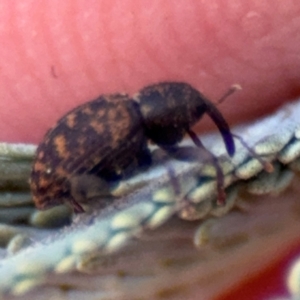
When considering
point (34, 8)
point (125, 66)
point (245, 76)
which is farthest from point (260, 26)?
point (34, 8)

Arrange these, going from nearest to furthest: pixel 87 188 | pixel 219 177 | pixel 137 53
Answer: pixel 219 177 → pixel 87 188 → pixel 137 53

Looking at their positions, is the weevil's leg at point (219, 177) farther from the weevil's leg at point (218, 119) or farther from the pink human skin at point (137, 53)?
the pink human skin at point (137, 53)

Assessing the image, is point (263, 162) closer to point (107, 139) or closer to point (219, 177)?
point (219, 177)

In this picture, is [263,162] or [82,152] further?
[82,152]

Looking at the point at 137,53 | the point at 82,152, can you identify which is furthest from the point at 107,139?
the point at 137,53

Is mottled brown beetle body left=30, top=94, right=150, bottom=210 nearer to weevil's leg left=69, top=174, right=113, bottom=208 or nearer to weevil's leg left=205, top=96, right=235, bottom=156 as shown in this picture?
weevil's leg left=69, top=174, right=113, bottom=208

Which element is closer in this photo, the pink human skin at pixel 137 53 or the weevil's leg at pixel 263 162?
the weevil's leg at pixel 263 162

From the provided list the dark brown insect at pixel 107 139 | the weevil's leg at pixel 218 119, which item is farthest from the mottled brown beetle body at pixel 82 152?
the weevil's leg at pixel 218 119
